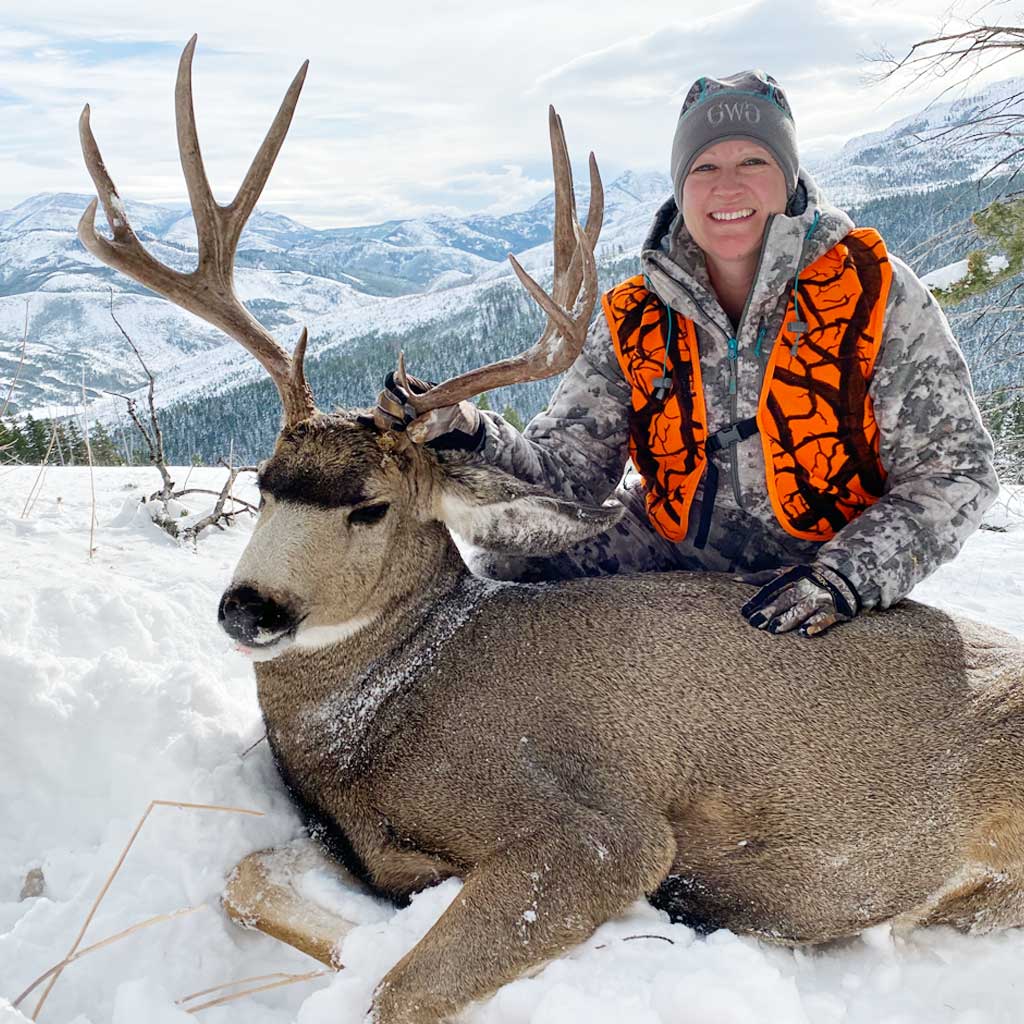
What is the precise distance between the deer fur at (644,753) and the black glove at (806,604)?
0.07m

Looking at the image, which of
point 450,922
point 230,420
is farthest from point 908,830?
point 230,420

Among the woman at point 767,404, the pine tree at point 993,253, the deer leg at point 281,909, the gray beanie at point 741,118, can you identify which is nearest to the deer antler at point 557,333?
the woman at point 767,404

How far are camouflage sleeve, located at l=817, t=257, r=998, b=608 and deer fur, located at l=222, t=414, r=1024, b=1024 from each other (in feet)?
1.18

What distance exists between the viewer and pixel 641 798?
314 cm

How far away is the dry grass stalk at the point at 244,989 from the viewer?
2584 millimetres

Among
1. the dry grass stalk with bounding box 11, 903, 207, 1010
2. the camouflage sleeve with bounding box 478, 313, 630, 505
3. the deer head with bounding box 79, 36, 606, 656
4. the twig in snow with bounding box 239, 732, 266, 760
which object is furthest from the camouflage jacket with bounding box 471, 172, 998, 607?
the dry grass stalk with bounding box 11, 903, 207, 1010

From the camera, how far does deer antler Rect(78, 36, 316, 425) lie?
366 cm

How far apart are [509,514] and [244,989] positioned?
1895mm

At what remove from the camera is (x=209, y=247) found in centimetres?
397

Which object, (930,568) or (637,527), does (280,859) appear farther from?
(930,568)

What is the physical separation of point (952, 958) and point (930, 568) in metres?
1.41

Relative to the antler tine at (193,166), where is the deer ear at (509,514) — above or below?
below

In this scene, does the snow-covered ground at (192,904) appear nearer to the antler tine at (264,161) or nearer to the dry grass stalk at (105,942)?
the dry grass stalk at (105,942)

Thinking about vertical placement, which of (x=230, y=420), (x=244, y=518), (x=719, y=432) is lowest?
(x=230, y=420)
